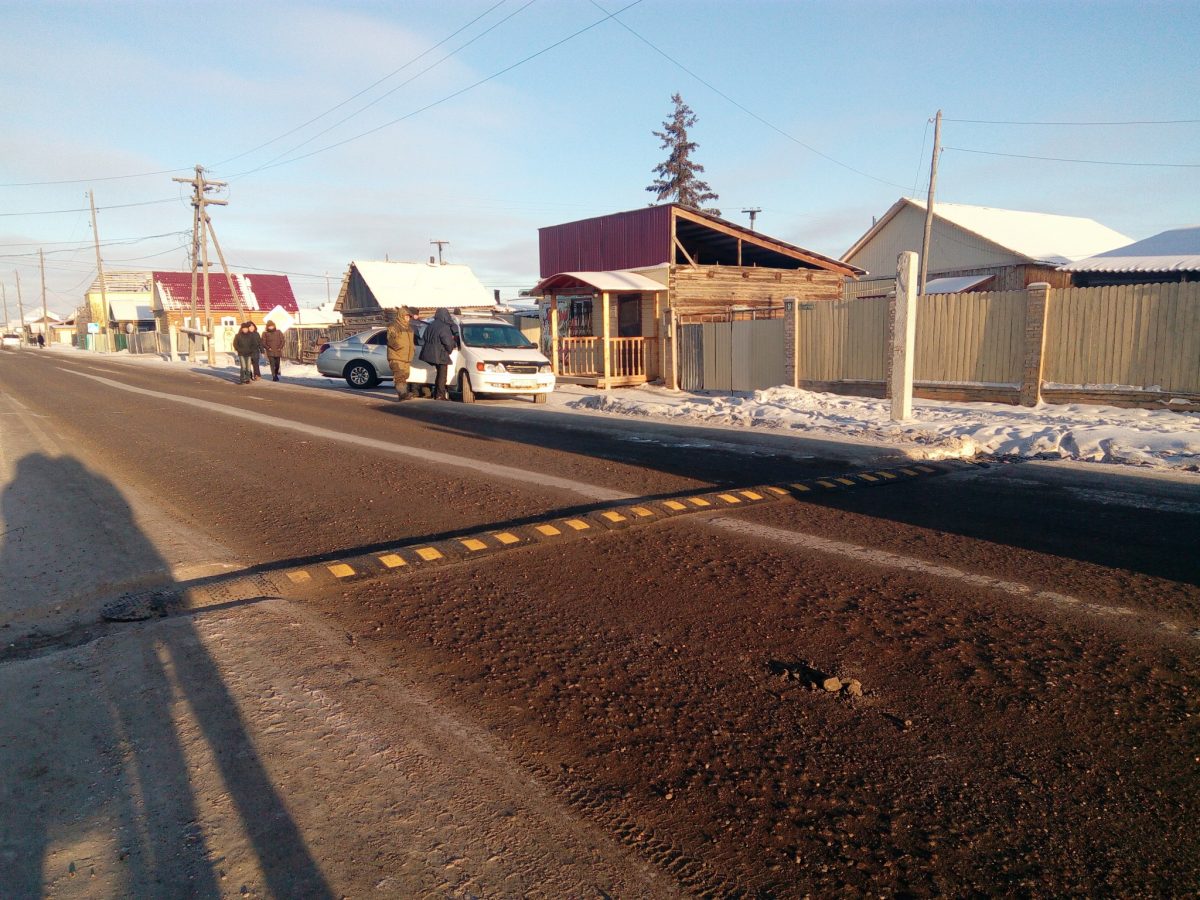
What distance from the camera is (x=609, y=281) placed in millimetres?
20328

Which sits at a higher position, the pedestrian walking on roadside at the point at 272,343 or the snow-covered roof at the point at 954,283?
the snow-covered roof at the point at 954,283

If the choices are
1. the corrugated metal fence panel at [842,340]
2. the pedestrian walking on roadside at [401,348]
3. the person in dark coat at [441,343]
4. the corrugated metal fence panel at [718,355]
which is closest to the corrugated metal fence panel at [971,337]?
the corrugated metal fence panel at [842,340]

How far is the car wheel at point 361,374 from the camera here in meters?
20.9

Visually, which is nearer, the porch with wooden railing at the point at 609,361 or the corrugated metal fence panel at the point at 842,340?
the corrugated metal fence panel at the point at 842,340

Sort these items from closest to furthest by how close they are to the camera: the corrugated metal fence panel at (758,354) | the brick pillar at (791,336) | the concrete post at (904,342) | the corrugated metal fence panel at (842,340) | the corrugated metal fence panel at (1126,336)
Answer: the concrete post at (904,342), the corrugated metal fence panel at (1126,336), the corrugated metal fence panel at (842,340), the brick pillar at (791,336), the corrugated metal fence panel at (758,354)

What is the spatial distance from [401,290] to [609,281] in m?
20.7

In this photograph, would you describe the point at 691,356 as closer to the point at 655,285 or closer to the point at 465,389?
the point at 655,285

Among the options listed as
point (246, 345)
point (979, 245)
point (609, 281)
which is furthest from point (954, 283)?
point (246, 345)

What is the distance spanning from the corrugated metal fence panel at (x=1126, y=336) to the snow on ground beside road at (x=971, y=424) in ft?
1.88

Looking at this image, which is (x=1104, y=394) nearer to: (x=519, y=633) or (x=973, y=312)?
(x=973, y=312)

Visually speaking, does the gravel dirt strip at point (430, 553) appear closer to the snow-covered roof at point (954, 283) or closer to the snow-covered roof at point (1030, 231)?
the snow-covered roof at point (954, 283)

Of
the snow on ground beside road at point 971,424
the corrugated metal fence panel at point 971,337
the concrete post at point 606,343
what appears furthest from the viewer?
the concrete post at point 606,343

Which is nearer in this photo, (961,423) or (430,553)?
(430,553)

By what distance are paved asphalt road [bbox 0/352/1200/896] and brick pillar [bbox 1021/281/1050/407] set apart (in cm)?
702
